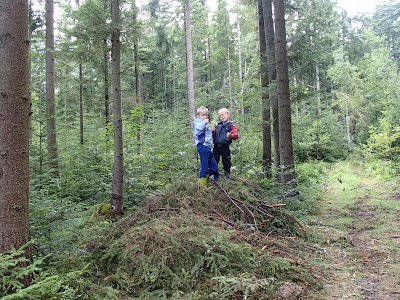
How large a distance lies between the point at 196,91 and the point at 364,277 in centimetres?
2972

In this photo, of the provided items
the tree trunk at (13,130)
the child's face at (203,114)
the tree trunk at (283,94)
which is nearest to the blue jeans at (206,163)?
the child's face at (203,114)

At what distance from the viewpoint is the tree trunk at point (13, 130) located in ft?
9.64

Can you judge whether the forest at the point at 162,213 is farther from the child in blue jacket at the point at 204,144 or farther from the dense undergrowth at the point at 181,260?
the child in blue jacket at the point at 204,144

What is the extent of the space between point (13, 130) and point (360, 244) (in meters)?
5.54

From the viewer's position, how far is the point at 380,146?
51.6 feet

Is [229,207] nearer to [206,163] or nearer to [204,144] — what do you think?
[206,163]

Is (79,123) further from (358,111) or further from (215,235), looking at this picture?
(358,111)

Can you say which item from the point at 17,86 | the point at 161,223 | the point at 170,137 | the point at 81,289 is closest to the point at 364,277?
the point at 161,223

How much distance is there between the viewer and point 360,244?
5.07 metres

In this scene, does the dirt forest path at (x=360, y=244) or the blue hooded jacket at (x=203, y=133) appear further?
the blue hooded jacket at (x=203, y=133)

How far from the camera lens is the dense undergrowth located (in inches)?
121

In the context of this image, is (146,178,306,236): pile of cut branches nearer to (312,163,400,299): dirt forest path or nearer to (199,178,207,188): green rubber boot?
(199,178,207,188): green rubber boot

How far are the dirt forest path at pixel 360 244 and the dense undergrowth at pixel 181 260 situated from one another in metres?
0.39

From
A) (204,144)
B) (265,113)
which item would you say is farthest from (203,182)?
(265,113)
